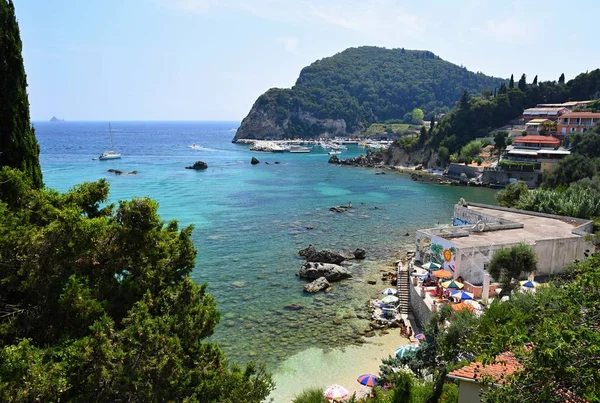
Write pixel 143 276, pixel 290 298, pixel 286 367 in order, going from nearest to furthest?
pixel 143 276, pixel 286 367, pixel 290 298

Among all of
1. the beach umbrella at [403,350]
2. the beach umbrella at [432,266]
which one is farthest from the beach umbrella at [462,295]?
the beach umbrella at [403,350]

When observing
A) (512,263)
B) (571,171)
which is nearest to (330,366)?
(512,263)

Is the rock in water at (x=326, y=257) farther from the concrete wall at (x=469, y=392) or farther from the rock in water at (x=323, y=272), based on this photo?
the concrete wall at (x=469, y=392)

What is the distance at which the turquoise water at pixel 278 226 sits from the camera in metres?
24.2

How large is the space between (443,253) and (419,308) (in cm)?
481

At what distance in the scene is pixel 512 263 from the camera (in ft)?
77.7

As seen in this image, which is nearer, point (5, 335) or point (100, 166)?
point (5, 335)

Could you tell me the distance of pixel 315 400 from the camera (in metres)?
13.9

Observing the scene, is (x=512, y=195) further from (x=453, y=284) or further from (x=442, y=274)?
(x=453, y=284)

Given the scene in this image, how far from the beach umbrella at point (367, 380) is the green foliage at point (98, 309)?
25.5 ft

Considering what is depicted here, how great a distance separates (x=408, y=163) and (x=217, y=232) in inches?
2671

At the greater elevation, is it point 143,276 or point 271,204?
point 143,276

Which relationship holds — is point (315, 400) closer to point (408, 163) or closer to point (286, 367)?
point (286, 367)

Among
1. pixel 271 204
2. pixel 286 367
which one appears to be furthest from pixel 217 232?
pixel 286 367
